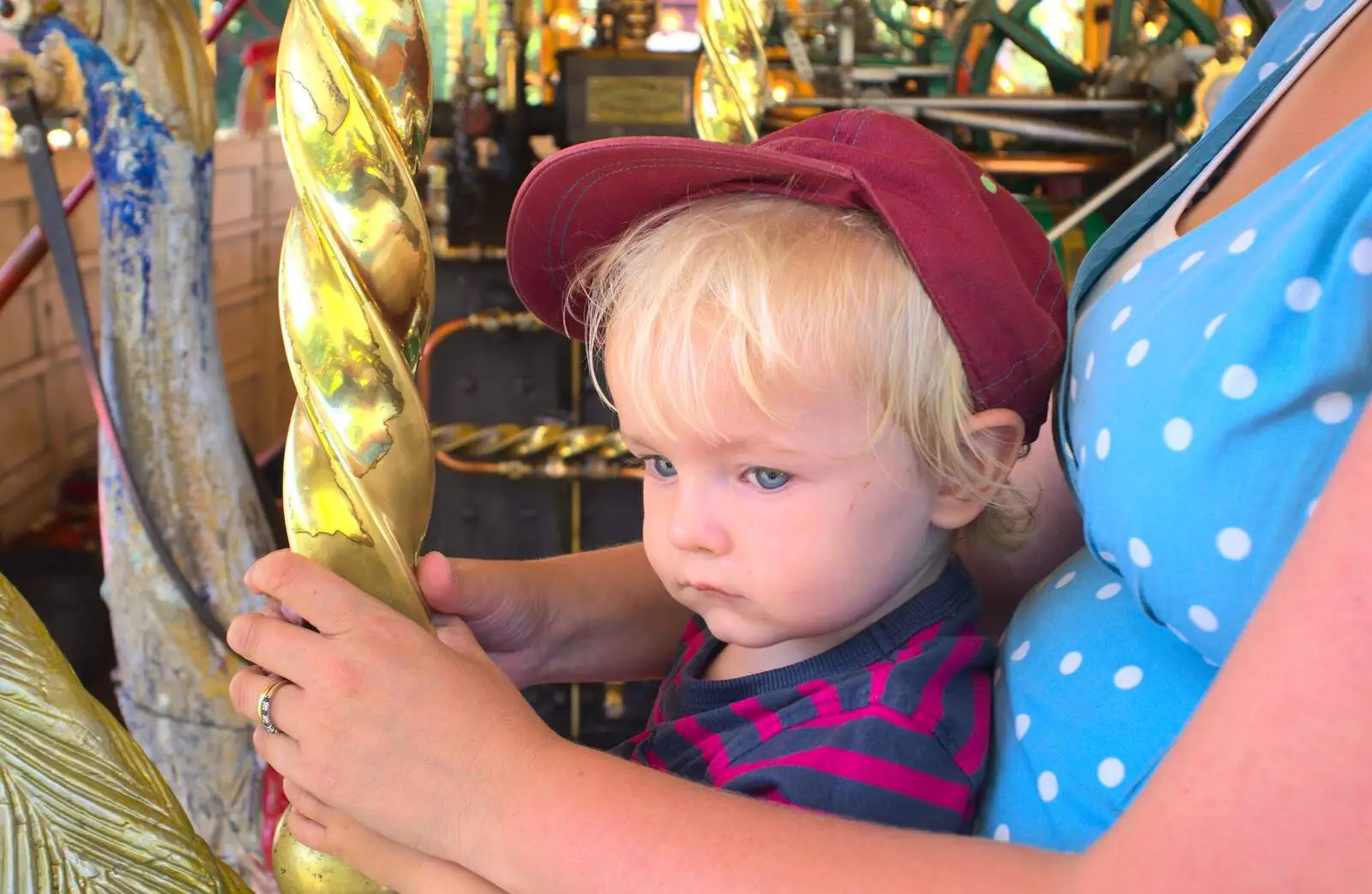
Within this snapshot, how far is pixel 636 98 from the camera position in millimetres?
1947

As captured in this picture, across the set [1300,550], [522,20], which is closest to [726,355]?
[1300,550]

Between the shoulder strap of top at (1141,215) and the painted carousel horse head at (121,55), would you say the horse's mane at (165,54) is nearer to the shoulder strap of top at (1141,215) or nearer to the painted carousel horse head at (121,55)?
the painted carousel horse head at (121,55)

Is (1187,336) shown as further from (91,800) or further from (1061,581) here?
(91,800)

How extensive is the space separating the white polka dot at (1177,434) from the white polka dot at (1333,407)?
4 centimetres

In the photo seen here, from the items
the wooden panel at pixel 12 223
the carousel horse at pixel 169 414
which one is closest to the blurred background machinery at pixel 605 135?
the wooden panel at pixel 12 223

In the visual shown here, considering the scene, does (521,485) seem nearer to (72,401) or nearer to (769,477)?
(72,401)

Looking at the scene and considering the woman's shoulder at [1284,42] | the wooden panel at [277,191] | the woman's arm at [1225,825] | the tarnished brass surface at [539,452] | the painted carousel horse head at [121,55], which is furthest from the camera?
the wooden panel at [277,191]

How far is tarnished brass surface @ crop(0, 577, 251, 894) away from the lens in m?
0.44

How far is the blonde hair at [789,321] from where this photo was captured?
575 mm

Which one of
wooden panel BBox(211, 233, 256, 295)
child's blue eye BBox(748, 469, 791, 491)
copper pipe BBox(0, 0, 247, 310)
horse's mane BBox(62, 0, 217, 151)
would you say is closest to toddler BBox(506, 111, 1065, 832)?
child's blue eye BBox(748, 469, 791, 491)

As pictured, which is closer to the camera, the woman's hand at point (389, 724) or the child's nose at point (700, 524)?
the woman's hand at point (389, 724)

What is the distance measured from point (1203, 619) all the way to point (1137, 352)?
10 centimetres

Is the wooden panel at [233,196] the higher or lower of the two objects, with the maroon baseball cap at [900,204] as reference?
lower

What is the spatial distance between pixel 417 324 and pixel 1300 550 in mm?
295
